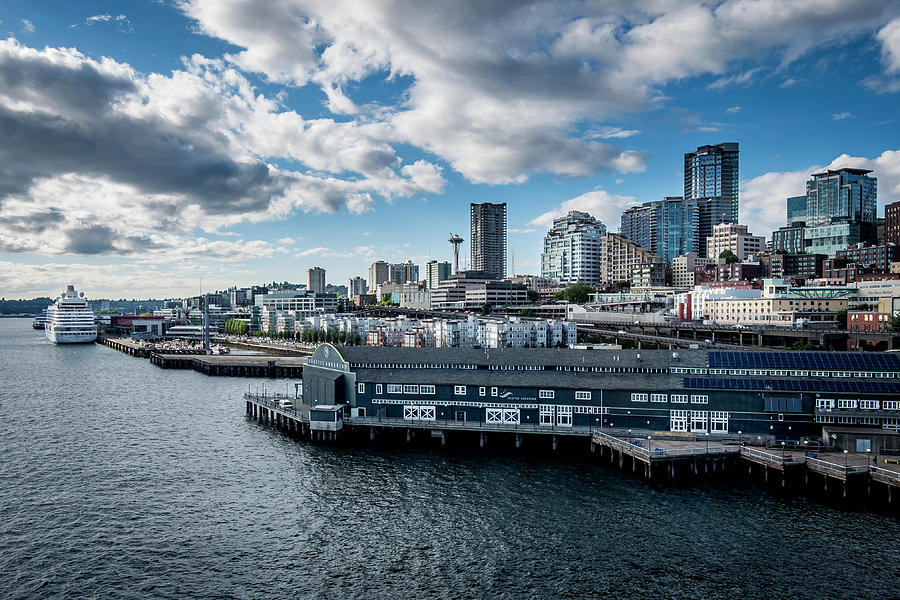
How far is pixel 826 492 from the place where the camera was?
163 feet

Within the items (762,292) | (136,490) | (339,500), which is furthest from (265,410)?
(762,292)

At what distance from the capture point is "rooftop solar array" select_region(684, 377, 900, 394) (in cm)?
Result: 5812

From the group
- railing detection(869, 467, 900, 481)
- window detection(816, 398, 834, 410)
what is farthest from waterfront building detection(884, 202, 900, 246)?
railing detection(869, 467, 900, 481)

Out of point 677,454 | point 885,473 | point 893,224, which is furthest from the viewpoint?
point 893,224

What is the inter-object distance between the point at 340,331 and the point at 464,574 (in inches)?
5789

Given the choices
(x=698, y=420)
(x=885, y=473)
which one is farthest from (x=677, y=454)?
(x=885, y=473)

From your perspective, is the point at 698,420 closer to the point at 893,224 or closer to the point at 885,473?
the point at 885,473

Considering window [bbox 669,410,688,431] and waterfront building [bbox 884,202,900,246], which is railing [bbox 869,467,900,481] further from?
waterfront building [bbox 884,202,900,246]

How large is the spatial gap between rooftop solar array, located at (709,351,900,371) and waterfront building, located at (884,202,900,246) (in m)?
138

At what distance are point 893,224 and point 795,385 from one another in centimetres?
15233

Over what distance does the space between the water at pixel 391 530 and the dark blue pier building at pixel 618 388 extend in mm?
7070

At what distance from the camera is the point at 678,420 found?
6203 cm

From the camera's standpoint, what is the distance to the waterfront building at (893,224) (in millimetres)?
170625

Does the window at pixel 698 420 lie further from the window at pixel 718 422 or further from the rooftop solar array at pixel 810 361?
the rooftop solar array at pixel 810 361
